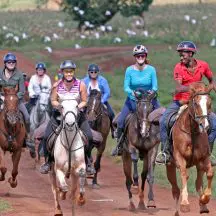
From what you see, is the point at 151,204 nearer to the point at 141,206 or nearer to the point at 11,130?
the point at 141,206

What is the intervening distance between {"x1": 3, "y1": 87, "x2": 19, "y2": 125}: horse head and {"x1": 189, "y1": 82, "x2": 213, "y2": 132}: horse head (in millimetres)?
6160

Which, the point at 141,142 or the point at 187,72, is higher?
the point at 187,72

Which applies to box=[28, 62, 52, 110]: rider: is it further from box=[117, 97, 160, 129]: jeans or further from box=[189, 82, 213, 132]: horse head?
box=[189, 82, 213, 132]: horse head

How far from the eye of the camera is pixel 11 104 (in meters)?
20.5

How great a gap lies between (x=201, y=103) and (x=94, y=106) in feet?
25.9

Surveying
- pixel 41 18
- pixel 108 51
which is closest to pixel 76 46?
pixel 108 51

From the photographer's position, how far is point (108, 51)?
6500 centimetres

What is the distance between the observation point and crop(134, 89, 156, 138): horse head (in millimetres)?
18547

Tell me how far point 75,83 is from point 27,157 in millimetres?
13052

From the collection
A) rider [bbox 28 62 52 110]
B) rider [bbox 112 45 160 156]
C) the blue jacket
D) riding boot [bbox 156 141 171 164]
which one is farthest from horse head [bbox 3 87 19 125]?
rider [bbox 28 62 52 110]

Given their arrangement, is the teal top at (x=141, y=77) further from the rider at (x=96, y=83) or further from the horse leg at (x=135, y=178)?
the rider at (x=96, y=83)

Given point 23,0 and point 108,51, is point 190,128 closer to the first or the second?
point 108,51

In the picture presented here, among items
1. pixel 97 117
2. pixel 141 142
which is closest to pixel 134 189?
pixel 141 142

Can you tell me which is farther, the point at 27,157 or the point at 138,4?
the point at 138,4
